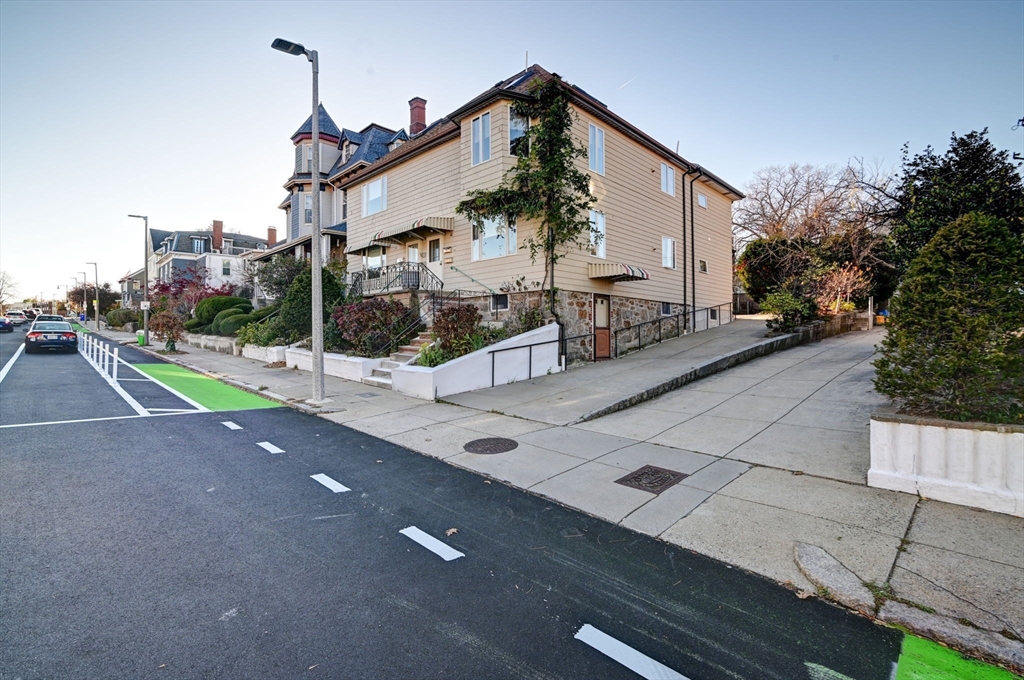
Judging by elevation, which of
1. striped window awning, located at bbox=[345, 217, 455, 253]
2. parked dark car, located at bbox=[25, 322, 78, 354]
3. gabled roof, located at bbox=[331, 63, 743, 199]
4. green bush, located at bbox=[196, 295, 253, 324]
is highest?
gabled roof, located at bbox=[331, 63, 743, 199]

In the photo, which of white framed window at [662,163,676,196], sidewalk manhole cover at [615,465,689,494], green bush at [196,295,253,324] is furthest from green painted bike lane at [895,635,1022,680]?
green bush at [196,295,253,324]

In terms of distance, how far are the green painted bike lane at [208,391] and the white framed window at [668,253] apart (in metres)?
15.2

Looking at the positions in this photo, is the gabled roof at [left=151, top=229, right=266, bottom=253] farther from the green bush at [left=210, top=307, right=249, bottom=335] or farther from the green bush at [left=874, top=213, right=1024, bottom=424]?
the green bush at [left=874, top=213, right=1024, bottom=424]

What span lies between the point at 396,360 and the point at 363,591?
10.5 meters

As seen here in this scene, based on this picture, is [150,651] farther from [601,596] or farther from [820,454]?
[820,454]

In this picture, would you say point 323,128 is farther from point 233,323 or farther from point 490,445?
point 490,445

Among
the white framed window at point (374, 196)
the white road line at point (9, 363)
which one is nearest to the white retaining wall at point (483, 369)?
the white framed window at point (374, 196)

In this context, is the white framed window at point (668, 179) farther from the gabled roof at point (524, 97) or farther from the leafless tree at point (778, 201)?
the leafless tree at point (778, 201)

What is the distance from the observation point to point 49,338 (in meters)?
21.3

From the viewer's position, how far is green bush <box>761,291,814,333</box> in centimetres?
1600

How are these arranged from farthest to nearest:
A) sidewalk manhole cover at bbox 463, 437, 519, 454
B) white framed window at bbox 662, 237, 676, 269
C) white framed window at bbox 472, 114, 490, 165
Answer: white framed window at bbox 662, 237, 676, 269 < white framed window at bbox 472, 114, 490, 165 < sidewalk manhole cover at bbox 463, 437, 519, 454

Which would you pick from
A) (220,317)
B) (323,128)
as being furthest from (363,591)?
(323,128)

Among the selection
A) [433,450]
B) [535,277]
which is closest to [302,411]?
[433,450]

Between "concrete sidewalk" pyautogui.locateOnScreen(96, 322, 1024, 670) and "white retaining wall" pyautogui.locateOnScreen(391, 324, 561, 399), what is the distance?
0.44 m
